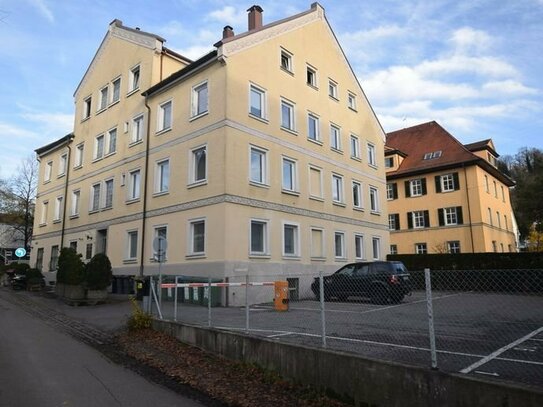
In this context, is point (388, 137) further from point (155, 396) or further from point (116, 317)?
point (155, 396)

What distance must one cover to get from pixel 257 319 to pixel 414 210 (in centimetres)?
3355

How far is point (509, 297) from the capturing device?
6605mm

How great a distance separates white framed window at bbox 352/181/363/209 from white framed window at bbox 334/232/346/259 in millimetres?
3009

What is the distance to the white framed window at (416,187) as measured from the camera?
1711 inches

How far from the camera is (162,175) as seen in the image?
2458cm

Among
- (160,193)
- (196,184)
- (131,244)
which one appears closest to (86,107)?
(131,244)

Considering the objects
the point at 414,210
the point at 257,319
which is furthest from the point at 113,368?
the point at 414,210

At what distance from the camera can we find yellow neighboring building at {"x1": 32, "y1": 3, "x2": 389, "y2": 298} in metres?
21.3

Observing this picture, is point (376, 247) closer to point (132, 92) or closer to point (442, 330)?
point (132, 92)

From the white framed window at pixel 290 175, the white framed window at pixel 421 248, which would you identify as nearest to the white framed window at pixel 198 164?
the white framed window at pixel 290 175

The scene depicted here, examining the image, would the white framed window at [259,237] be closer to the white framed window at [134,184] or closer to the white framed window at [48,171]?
the white framed window at [134,184]

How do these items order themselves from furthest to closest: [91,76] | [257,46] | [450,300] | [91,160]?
1. [91,76]
2. [91,160]
3. [257,46]
4. [450,300]

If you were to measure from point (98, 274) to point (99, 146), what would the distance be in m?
12.3

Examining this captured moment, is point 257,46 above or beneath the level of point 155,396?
above
